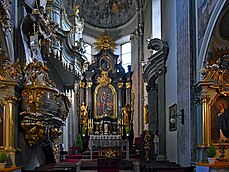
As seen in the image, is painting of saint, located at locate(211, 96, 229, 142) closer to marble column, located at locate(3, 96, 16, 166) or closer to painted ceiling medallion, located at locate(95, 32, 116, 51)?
marble column, located at locate(3, 96, 16, 166)

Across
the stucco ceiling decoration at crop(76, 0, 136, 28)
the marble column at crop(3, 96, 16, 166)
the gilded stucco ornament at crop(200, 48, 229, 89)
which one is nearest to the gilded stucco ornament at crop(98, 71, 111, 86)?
the stucco ceiling decoration at crop(76, 0, 136, 28)

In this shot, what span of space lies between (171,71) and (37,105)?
575 centimetres

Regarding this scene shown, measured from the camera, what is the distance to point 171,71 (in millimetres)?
15203

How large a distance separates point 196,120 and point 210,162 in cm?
181

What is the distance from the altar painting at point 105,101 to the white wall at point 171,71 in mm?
13007

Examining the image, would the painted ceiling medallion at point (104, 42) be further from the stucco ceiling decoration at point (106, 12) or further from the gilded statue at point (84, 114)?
the gilded statue at point (84, 114)

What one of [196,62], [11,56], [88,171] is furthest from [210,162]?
[88,171]

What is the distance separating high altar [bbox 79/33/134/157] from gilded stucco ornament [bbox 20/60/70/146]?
16.6 meters

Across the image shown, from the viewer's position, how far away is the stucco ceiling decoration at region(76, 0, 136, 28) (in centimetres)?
2988

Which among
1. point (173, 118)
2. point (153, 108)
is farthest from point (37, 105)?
point (153, 108)

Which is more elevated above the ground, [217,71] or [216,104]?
[217,71]

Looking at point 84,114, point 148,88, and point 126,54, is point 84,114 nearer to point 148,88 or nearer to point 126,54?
point 126,54

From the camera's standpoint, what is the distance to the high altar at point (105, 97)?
92.8ft

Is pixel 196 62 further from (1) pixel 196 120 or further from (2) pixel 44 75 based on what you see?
(2) pixel 44 75
